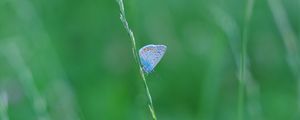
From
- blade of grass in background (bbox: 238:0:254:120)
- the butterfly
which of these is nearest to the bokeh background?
blade of grass in background (bbox: 238:0:254:120)

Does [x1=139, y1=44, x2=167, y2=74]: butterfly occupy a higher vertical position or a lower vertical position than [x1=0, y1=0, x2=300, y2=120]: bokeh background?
higher

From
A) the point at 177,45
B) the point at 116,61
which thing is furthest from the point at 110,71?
the point at 177,45

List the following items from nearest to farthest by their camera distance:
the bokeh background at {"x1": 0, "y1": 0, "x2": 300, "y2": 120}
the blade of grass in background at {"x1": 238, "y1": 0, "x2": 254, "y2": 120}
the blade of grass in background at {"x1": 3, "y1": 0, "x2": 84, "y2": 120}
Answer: the blade of grass in background at {"x1": 238, "y1": 0, "x2": 254, "y2": 120}, the blade of grass in background at {"x1": 3, "y1": 0, "x2": 84, "y2": 120}, the bokeh background at {"x1": 0, "y1": 0, "x2": 300, "y2": 120}

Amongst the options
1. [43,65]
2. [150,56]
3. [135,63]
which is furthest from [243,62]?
[43,65]

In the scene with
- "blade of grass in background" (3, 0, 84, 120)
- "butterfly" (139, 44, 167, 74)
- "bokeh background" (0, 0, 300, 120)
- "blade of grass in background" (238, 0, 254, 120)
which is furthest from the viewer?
"bokeh background" (0, 0, 300, 120)

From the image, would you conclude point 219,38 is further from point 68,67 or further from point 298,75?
point 68,67

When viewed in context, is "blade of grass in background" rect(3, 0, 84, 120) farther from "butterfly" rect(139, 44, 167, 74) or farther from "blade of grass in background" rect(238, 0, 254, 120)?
"butterfly" rect(139, 44, 167, 74)

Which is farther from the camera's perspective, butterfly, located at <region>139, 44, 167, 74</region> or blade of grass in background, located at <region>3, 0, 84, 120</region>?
blade of grass in background, located at <region>3, 0, 84, 120</region>
